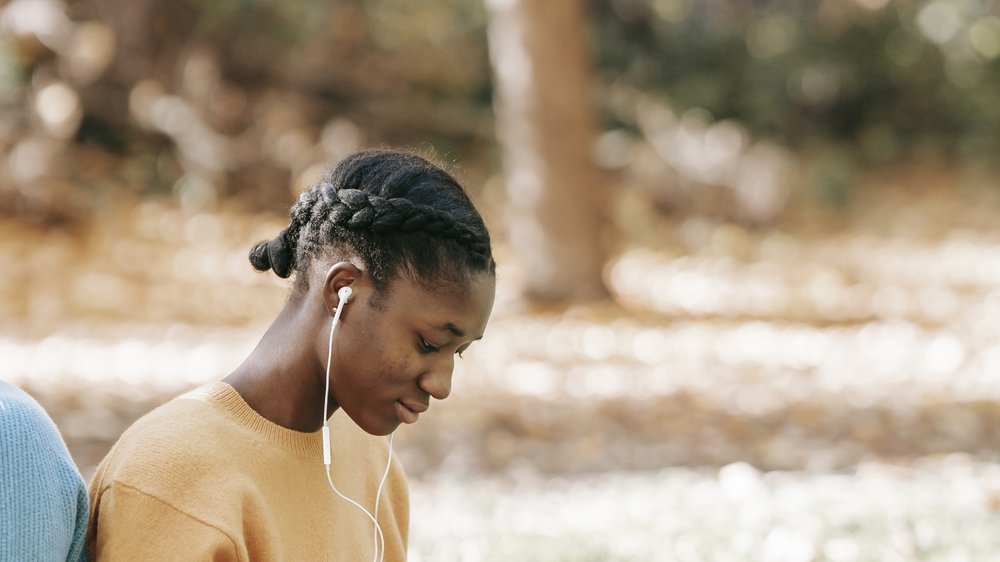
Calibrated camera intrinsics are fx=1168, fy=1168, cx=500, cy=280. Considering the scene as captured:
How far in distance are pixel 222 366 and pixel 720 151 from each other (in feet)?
24.2

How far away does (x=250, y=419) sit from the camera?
201 cm

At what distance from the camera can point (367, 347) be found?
6.52ft

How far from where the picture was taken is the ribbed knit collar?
1995mm

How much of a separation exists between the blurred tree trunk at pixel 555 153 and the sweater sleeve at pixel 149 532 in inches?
258

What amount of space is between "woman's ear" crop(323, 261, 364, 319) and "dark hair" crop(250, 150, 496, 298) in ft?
0.08

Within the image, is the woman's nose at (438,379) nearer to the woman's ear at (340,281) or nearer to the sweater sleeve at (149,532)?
the woman's ear at (340,281)

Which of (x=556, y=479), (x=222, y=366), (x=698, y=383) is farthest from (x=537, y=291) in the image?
(x=556, y=479)

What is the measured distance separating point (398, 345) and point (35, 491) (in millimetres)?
612

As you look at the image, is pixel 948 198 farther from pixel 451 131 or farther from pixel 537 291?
pixel 537 291

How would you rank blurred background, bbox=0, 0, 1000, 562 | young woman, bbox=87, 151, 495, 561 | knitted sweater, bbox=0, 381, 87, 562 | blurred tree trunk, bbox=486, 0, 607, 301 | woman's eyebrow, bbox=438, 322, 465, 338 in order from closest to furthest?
1. knitted sweater, bbox=0, 381, 87, 562
2. young woman, bbox=87, 151, 495, 561
3. woman's eyebrow, bbox=438, 322, 465, 338
4. blurred background, bbox=0, 0, 1000, 562
5. blurred tree trunk, bbox=486, 0, 607, 301

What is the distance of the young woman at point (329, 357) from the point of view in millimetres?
1902

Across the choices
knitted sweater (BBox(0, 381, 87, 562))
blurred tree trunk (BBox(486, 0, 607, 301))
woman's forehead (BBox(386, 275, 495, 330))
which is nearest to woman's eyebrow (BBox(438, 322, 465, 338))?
woman's forehead (BBox(386, 275, 495, 330))

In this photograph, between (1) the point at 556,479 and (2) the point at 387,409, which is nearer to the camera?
(2) the point at 387,409

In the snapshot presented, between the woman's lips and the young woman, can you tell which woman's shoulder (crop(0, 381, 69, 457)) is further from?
A: the woman's lips
